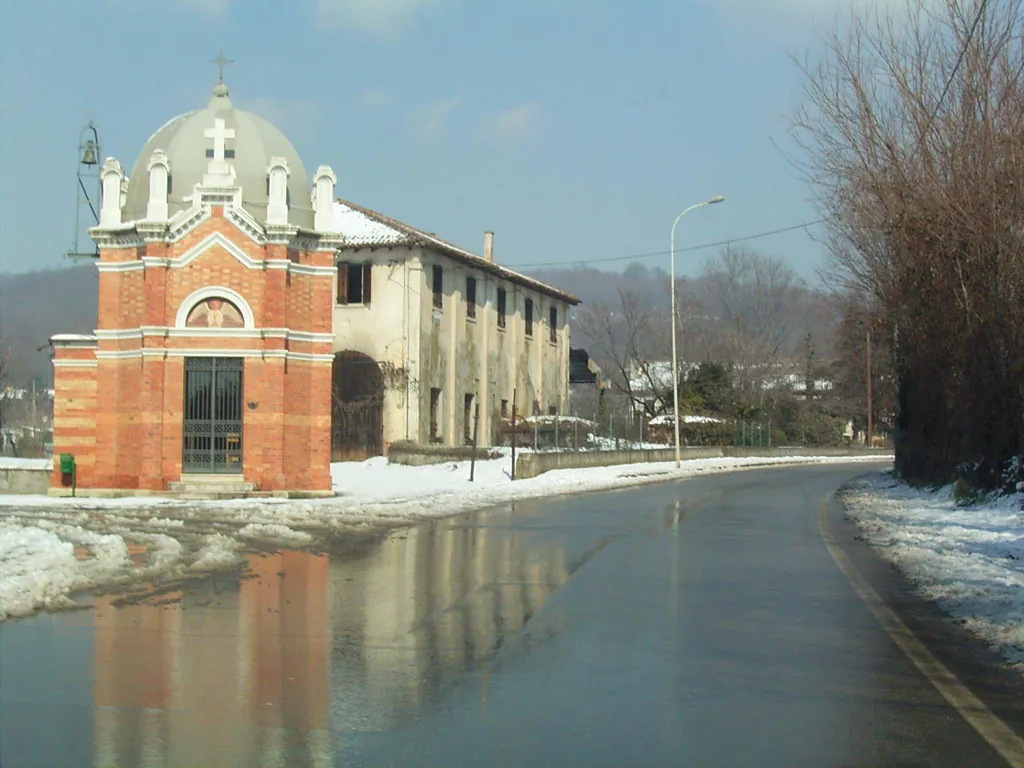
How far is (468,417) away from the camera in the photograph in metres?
50.9

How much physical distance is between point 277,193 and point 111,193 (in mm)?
4373

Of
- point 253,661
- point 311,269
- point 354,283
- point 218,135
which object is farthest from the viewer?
point 354,283

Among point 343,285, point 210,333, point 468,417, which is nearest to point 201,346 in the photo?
point 210,333

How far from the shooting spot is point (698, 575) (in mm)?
13797

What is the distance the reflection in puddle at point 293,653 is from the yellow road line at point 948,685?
3.30 meters

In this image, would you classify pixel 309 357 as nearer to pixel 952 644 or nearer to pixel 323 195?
pixel 323 195

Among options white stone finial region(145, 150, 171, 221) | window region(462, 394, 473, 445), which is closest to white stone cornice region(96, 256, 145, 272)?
white stone finial region(145, 150, 171, 221)

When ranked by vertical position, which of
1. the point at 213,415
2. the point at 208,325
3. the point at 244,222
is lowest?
the point at 213,415

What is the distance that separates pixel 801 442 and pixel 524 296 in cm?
2683

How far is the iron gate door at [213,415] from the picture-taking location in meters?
27.3

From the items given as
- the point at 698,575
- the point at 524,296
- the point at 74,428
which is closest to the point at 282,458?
the point at 74,428

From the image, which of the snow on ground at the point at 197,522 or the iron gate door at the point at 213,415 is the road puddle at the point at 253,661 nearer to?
the snow on ground at the point at 197,522

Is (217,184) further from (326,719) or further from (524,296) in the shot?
(524,296)

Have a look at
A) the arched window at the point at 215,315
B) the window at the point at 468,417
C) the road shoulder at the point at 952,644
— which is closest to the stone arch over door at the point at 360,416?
the window at the point at 468,417
